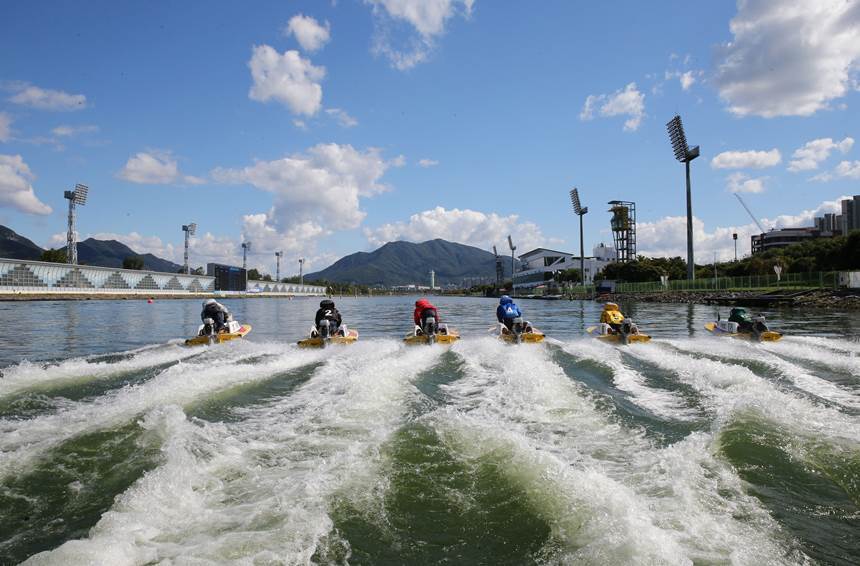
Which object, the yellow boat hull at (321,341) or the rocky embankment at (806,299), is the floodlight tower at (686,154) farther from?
the yellow boat hull at (321,341)

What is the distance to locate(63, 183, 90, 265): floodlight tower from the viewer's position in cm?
8575

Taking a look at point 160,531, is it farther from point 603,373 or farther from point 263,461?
point 603,373

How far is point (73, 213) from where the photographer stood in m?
91.1

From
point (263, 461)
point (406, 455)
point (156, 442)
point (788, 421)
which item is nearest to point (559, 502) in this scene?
point (406, 455)

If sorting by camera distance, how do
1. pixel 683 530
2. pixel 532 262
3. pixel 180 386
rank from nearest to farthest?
pixel 683 530
pixel 180 386
pixel 532 262

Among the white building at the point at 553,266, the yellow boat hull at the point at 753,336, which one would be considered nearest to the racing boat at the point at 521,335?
the yellow boat hull at the point at 753,336

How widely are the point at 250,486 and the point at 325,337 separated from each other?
1324 centimetres

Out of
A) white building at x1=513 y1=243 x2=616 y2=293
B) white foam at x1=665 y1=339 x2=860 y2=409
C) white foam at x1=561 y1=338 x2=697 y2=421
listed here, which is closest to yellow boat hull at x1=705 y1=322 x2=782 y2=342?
white foam at x1=665 y1=339 x2=860 y2=409

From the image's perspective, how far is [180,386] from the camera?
1033 centimetres

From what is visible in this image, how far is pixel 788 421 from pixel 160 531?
26.9ft

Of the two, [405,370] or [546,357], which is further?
[546,357]

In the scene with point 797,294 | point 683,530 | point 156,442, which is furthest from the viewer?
point 797,294

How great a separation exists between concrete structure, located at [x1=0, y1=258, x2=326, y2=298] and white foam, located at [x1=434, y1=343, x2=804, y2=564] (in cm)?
8683

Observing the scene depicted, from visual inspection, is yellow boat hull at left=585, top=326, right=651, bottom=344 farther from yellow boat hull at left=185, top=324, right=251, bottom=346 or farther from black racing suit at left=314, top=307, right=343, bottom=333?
yellow boat hull at left=185, top=324, right=251, bottom=346
